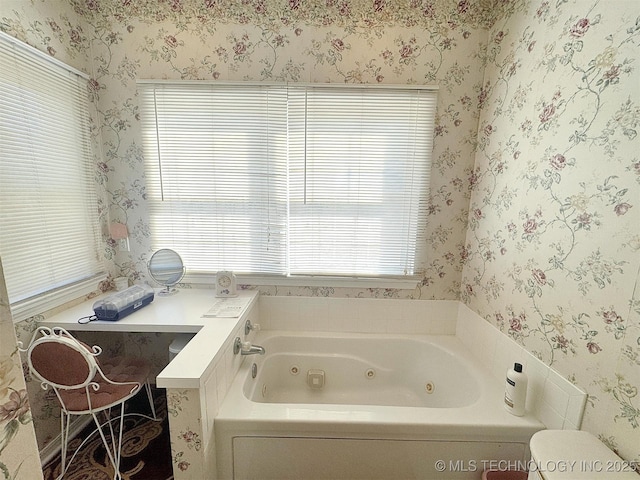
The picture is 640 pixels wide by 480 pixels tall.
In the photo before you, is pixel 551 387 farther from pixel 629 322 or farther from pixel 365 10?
pixel 365 10

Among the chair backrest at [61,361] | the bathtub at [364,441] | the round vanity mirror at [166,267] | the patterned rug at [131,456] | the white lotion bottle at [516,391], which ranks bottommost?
the patterned rug at [131,456]

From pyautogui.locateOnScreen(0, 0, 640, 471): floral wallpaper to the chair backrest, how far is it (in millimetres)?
319

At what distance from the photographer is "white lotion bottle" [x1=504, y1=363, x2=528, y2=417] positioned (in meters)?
1.12

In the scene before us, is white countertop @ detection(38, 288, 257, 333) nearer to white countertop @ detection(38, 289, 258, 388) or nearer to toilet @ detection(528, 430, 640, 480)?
white countertop @ detection(38, 289, 258, 388)

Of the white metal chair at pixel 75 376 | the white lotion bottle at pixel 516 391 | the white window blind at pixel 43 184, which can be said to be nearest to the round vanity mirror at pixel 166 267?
the white window blind at pixel 43 184


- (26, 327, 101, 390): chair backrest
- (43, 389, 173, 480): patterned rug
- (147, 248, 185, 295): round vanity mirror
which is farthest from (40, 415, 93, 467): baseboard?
(147, 248, 185, 295): round vanity mirror

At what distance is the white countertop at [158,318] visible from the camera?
52.6 inches

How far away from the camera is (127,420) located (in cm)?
163

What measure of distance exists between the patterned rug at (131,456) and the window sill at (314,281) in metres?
0.87

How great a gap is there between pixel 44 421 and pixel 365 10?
2.79 meters

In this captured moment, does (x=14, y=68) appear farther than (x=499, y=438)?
Yes

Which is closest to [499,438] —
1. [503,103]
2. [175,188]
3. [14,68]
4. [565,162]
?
[565,162]

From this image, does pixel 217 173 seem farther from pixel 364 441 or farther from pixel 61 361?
pixel 364 441

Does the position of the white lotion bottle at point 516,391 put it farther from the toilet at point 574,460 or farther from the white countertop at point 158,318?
the white countertop at point 158,318
